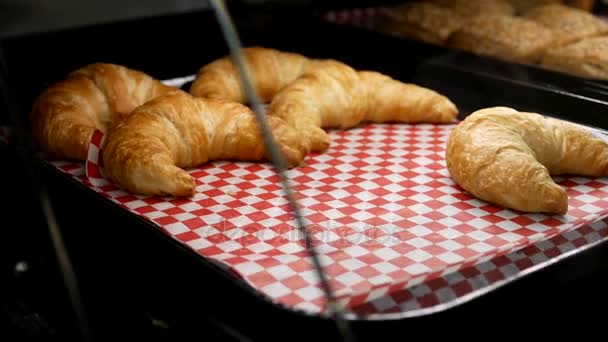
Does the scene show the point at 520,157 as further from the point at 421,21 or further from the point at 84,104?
the point at 421,21

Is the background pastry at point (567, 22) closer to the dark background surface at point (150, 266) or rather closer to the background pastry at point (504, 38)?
the background pastry at point (504, 38)

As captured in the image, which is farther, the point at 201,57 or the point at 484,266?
the point at 201,57

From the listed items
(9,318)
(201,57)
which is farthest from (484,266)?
(201,57)

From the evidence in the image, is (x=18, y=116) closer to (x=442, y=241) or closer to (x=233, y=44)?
(x=233, y=44)

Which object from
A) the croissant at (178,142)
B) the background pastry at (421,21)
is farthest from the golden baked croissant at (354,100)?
the background pastry at (421,21)

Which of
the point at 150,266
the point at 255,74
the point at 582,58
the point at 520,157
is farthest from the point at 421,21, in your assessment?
the point at 150,266
